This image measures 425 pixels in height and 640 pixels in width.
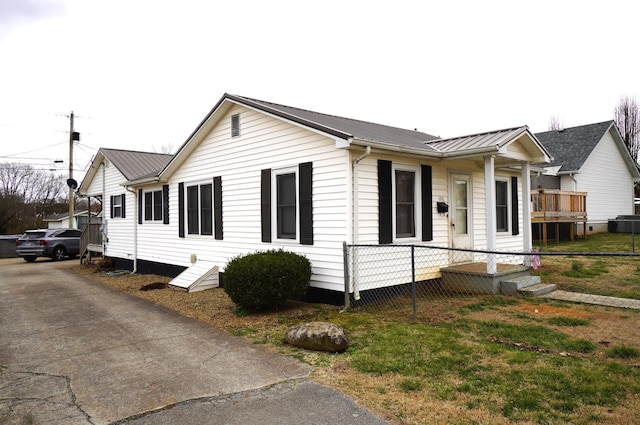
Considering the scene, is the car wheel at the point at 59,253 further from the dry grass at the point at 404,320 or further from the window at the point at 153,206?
the dry grass at the point at 404,320

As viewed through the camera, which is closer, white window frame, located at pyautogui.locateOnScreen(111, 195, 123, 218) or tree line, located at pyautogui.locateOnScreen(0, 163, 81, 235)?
white window frame, located at pyautogui.locateOnScreen(111, 195, 123, 218)

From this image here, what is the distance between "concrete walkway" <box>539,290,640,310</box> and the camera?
22.8 feet

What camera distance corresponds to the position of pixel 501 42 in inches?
498

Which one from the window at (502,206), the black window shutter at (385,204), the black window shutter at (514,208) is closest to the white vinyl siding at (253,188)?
the black window shutter at (385,204)

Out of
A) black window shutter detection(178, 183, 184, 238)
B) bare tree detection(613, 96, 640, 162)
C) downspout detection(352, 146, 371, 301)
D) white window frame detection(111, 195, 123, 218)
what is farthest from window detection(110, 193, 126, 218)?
bare tree detection(613, 96, 640, 162)

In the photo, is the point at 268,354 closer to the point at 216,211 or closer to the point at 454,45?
the point at 216,211

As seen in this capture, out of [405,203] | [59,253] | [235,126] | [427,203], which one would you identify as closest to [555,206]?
[427,203]

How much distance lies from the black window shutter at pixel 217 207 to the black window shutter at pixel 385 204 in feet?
14.4

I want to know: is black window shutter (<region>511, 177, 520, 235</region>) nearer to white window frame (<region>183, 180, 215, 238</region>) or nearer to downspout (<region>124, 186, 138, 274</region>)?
white window frame (<region>183, 180, 215, 238</region>)

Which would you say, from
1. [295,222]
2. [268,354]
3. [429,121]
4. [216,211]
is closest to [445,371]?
[268,354]

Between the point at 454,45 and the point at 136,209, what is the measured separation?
11578mm

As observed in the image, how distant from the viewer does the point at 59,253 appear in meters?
20.3

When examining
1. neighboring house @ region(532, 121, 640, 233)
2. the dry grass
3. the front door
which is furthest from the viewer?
neighboring house @ region(532, 121, 640, 233)

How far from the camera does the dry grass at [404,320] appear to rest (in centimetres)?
338
